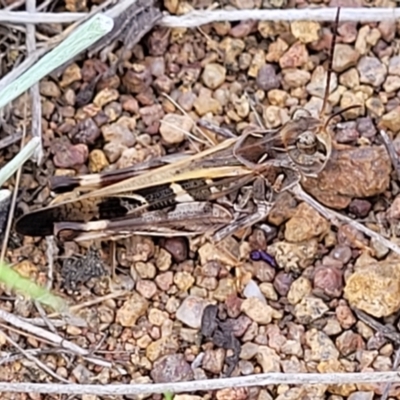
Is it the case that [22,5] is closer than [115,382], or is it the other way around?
[115,382]

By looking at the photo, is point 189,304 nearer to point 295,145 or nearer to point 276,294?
point 276,294

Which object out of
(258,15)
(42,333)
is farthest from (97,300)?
(258,15)

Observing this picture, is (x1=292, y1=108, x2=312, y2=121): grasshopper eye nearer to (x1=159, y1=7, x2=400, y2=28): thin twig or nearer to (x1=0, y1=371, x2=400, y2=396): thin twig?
(x1=159, y1=7, x2=400, y2=28): thin twig

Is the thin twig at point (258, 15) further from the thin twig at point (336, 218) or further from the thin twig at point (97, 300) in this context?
the thin twig at point (97, 300)

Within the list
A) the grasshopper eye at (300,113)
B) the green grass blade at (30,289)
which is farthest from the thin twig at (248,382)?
the grasshopper eye at (300,113)

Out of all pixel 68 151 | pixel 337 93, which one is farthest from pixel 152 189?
pixel 337 93

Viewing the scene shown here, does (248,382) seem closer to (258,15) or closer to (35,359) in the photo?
(35,359)
